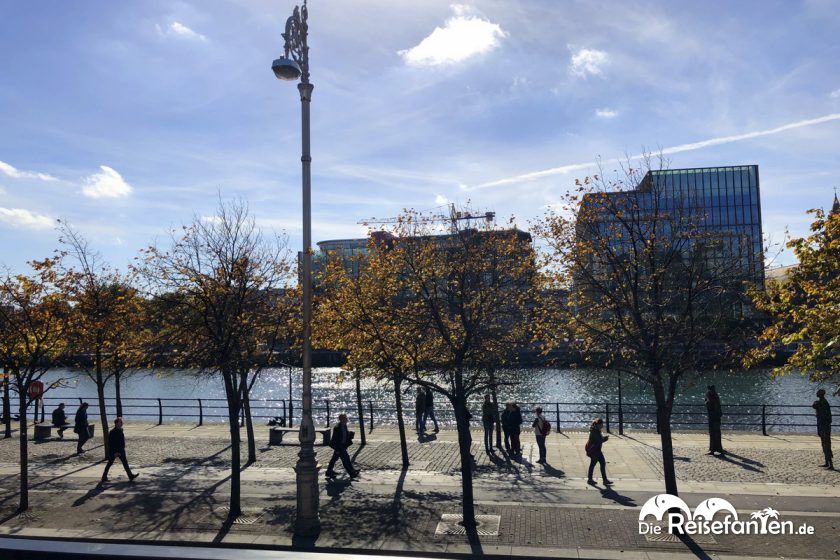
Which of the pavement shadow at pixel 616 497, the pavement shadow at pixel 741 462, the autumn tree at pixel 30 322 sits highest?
the autumn tree at pixel 30 322

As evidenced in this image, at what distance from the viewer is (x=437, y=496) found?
523 inches

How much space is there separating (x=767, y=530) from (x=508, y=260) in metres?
6.98

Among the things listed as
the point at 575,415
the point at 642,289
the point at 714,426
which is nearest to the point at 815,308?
the point at 642,289

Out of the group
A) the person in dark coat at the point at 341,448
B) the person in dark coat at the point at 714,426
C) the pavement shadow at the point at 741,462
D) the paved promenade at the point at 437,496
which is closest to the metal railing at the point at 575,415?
the paved promenade at the point at 437,496

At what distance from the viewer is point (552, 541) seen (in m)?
10.1

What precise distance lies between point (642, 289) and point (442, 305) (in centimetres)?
428

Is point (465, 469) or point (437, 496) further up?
point (465, 469)

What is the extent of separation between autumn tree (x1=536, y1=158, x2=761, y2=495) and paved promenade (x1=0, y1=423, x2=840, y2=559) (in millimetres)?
1877

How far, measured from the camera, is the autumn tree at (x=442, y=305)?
13453 mm

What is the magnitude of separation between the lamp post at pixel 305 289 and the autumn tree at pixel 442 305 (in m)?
1.83

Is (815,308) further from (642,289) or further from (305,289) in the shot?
(305,289)

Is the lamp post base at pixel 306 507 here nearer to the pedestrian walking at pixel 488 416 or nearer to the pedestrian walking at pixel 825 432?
the pedestrian walking at pixel 488 416

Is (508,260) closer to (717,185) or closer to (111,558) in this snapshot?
(111,558)

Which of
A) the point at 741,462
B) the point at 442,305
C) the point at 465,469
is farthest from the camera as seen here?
the point at 741,462
